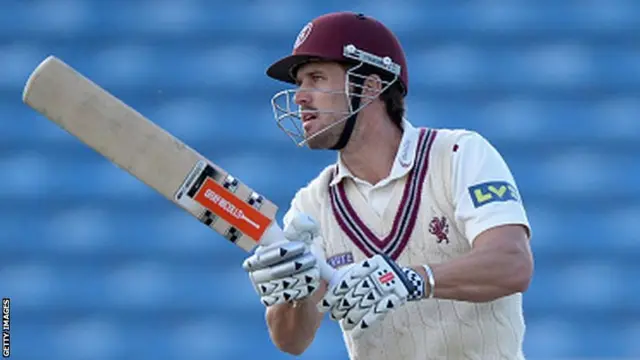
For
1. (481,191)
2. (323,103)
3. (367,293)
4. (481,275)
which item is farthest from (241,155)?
(367,293)

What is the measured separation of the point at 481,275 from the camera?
7.72 feet

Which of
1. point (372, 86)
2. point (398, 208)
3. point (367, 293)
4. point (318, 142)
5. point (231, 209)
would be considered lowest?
point (367, 293)

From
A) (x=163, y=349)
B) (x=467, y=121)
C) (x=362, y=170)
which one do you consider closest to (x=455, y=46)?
(x=467, y=121)

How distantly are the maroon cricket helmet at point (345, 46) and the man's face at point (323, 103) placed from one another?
3 cm

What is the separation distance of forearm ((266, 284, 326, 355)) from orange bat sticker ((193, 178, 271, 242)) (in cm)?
27

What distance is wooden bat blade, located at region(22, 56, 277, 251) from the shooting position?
231cm

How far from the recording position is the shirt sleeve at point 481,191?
2445 mm

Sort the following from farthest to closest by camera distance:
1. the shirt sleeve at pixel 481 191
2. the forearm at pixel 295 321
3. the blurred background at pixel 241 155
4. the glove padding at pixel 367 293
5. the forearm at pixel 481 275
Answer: the blurred background at pixel 241 155 → the forearm at pixel 295 321 → the shirt sleeve at pixel 481 191 → the forearm at pixel 481 275 → the glove padding at pixel 367 293

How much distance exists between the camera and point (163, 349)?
4.54 metres

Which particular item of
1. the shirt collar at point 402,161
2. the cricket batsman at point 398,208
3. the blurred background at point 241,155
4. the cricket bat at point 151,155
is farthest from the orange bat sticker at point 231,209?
the blurred background at point 241,155

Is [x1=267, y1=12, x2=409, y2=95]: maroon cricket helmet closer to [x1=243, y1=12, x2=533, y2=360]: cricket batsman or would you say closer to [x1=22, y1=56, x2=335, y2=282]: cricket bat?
[x1=243, y1=12, x2=533, y2=360]: cricket batsman

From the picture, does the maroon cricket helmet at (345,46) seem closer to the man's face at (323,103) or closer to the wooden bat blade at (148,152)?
the man's face at (323,103)

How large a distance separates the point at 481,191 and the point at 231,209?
1.51 feet

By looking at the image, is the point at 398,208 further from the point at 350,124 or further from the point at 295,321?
the point at 295,321
